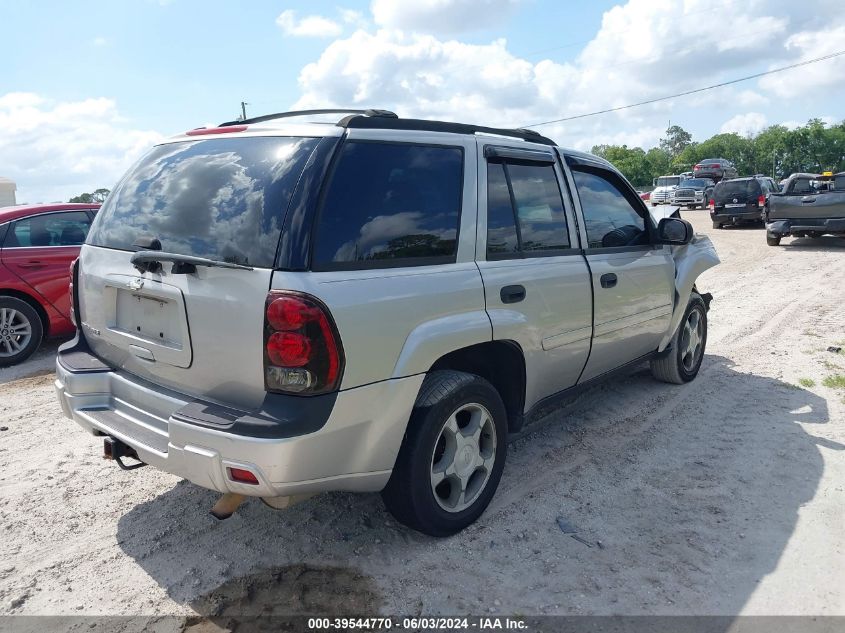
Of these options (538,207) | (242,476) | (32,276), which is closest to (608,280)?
(538,207)

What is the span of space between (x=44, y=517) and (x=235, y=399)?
5.65 ft

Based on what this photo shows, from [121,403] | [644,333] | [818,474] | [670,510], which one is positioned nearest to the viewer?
[121,403]

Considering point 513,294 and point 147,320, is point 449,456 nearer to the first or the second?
point 513,294

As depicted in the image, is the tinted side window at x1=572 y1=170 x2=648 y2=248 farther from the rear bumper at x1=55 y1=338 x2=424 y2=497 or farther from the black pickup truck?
the black pickup truck

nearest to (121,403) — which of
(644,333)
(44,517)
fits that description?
(44,517)

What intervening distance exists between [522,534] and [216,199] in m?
2.22

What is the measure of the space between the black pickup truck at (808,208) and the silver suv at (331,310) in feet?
43.5

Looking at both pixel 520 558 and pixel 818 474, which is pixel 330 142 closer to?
pixel 520 558

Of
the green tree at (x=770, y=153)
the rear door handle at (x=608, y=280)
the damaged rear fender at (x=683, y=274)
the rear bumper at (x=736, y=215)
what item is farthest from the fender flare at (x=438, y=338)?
the green tree at (x=770, y=153)

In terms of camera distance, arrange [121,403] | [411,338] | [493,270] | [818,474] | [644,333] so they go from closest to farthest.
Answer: [411,338], [121,403], [493,270], [818,474], [644,333]

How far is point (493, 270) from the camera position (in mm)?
3268

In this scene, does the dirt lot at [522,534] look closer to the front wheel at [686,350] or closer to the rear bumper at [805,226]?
the front wheel at [686,350]

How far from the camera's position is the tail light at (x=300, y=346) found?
8.02 ft

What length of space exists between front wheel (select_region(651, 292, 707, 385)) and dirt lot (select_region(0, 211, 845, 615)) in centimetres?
48
